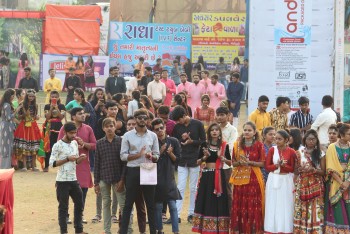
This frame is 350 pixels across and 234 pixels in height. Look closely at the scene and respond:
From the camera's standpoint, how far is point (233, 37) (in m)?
37.3

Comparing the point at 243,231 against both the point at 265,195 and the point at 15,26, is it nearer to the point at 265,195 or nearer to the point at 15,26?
the point at 265,195

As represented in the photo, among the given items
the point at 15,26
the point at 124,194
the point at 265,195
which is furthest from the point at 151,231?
the point at 15,26

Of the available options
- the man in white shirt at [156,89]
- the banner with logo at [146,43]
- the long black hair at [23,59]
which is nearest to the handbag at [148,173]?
the man in white shirt at [156,89]

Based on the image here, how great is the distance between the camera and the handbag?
38.7ft

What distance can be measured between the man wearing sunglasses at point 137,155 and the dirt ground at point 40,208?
1.29 meters

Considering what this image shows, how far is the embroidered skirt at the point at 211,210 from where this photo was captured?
39.9 feet

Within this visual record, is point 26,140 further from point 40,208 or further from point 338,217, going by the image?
point 338,217

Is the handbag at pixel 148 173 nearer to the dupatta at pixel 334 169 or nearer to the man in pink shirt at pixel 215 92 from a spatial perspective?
the dupatta at pixel 334 169

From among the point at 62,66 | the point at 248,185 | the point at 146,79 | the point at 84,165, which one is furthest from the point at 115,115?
the point at 62,66

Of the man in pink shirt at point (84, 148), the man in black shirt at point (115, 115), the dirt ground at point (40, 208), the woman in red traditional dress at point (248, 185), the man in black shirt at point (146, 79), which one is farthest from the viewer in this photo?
the man in black shirt at point (146, 79)

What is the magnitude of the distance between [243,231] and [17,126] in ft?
26.5

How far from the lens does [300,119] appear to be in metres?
15.9

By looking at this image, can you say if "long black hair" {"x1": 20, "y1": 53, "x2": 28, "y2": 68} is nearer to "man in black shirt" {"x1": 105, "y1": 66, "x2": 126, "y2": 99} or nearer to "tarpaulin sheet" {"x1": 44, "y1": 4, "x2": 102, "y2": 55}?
"tarpaulin sheet" {"x1": 44, "y1": 4, "x2": 102, "y2": 55}

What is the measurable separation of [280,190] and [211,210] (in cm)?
94
